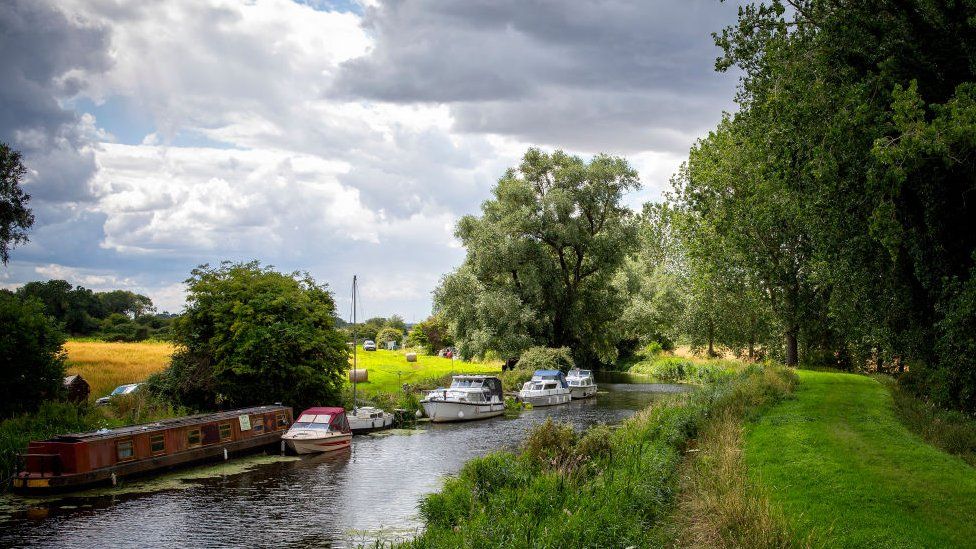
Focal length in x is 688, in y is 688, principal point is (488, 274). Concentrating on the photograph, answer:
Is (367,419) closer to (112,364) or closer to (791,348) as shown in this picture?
(112,364)

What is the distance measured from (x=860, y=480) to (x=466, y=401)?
30.6 meters

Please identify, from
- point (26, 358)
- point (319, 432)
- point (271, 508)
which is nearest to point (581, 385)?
point (319, 432)

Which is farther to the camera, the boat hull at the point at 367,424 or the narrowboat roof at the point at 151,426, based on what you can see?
the boat hull at the point at 367,424

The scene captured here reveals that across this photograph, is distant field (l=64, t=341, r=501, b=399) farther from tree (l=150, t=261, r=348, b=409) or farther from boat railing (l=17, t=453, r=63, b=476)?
boat railing (l=17, t=453, r=63, b=476)

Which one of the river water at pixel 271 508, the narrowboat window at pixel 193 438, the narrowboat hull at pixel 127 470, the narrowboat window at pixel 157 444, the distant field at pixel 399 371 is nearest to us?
the river water at pixel 271 508

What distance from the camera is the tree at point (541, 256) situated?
203 feet

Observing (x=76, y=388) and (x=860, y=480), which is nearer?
(x=860, y=480)

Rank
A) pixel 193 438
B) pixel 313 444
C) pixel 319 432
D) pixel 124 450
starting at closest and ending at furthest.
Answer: pixel 124 450, pixel 193 438, pixel 313 444, pixel 319 432

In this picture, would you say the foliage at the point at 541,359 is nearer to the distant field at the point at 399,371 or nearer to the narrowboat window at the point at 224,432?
the distant field at the point at 399,371

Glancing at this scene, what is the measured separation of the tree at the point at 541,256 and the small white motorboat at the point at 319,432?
27.3m

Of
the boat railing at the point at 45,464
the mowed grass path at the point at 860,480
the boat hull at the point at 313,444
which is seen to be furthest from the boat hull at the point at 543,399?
the boat railing at the point at 45,464

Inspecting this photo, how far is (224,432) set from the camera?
31.2 m

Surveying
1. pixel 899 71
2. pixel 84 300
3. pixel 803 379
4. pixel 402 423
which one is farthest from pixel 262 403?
pixel 84 300

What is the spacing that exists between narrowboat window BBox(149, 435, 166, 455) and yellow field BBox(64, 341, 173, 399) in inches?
498
